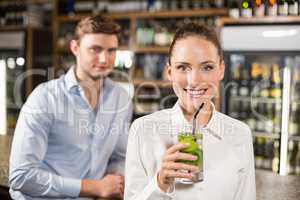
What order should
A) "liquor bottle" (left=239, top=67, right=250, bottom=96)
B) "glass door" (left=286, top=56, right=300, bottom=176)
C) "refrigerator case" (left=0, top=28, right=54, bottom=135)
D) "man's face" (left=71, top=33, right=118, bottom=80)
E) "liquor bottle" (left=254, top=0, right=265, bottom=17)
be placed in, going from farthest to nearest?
1. "refrigerator case" (left=0, top=28, right=54, bottom=135)
2. "liquor bottle" (left=239, top=67, right=250, bottom=96)
3. "glass door" (left=286, top=56, right=300, bottom=176)
4. "liquor bottle" (left=254, top=0, right=265, bottom=17)
5. "man's face" (left=71, top=33, right=118, bottom=80)

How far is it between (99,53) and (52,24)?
3.60 metres

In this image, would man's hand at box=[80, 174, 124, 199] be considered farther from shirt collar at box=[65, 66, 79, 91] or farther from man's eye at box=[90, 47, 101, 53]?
man's eye at box=[90, 47, 101, 53]

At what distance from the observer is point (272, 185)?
1602 mm

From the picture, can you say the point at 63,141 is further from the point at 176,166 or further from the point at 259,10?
the point at 259,10

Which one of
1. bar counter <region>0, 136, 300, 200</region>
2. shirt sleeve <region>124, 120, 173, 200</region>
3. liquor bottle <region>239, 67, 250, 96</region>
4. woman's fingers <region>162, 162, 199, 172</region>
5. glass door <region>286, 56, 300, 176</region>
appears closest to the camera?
woman's fingers <region>162, 162, 199, 172</region>

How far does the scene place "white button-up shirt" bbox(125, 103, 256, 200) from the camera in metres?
1.10

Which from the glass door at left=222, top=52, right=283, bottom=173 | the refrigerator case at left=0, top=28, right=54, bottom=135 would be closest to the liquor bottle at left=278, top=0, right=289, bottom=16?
the glass door at left=222, top=52, right=283, bottom=173

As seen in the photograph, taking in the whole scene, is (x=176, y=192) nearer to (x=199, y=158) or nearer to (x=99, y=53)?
(x=199, y=158)

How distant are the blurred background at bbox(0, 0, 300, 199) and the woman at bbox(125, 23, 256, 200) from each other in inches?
47.3

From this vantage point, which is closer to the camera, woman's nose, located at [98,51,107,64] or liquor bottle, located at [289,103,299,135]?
woman's nose, located at [98,51,107,64]

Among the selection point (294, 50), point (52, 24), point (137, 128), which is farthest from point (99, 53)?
point (52, 24)

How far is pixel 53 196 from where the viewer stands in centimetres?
156

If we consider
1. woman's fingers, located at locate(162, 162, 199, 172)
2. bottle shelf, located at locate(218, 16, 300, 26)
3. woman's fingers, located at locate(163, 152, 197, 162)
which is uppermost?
bottle shelf, located at locate(218, 16, 300, 26)

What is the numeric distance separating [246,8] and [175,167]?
8.79 ft
